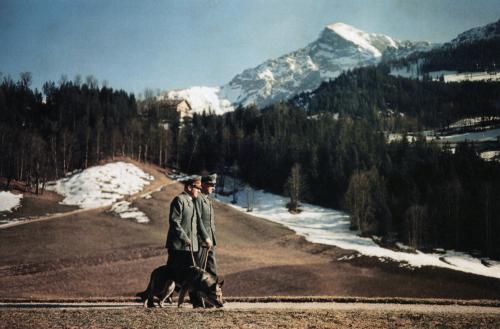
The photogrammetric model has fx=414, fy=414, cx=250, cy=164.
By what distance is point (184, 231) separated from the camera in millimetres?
12812

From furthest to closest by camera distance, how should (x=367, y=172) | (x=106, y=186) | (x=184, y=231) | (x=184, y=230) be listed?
1. (x=367, y=172)
2. (x=106, y=186)
3. (x=184, y=230)
4. (x=184, y=231)

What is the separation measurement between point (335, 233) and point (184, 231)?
2749 inches

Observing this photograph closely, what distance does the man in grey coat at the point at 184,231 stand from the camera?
1245cm

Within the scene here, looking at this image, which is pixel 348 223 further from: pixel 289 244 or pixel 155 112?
pixel 155 112

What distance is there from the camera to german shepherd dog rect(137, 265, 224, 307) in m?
11.9

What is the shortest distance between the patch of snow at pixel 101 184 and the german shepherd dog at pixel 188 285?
210 feet

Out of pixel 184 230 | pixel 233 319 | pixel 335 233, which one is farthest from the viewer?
pixel 335 233

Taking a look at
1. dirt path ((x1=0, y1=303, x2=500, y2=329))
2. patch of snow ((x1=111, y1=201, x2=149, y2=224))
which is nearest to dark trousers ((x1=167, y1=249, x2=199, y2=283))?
dirt path ((x1=0, y1=303, x2=500, y2=329))

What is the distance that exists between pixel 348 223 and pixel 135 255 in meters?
52.7

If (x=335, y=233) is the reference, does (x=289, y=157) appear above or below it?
above

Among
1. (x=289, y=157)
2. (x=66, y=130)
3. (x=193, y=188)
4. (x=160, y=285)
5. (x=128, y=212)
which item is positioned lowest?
(x=128, y=212)

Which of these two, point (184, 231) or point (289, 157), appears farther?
point (289, 157)

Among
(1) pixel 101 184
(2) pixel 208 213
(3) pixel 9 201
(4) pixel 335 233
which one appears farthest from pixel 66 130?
(2) pixel 208 213

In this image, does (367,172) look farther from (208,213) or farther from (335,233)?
(208,213)
